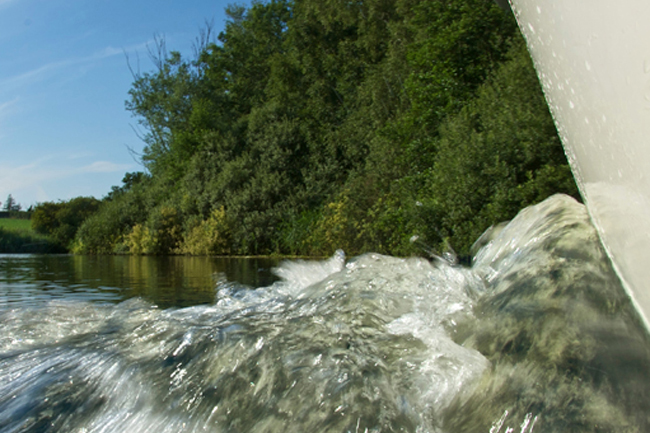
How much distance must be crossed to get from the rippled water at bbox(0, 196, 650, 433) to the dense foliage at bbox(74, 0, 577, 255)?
5.43 m

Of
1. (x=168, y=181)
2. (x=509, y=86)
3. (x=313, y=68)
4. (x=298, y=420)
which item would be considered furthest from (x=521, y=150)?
(x=168, y=181)

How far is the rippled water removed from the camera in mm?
1508

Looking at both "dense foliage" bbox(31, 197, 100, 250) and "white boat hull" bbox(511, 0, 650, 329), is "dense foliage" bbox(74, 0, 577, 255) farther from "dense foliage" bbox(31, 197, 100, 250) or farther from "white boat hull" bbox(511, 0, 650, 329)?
"white boat hull" bbox(511, 0, 650, 329)

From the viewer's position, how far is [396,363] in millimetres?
1911

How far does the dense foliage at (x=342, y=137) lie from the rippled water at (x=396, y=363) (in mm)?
5426

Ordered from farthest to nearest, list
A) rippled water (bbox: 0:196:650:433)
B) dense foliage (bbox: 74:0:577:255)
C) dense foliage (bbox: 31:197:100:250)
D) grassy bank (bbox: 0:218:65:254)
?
dense foliage (bbox: 31:197:100:250) → grassy bank (bbox: 0:218:65:254) → dense foliage (bbox: 74:0:577:255) → rippled water (bbox: 0:196:650:433)

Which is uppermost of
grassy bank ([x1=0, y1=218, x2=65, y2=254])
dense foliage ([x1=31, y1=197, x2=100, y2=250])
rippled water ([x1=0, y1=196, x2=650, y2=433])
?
dense foliage ([x1=31, y1=197, x2=100, y2=250])

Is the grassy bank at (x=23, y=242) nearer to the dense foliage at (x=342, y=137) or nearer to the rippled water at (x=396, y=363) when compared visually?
the dense foliage at (x=342, y=137)

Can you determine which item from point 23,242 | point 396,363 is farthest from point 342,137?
point 23,242

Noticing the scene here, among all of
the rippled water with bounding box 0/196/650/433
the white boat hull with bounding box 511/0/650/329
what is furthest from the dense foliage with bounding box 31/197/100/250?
the white boat hull with bounding box 511/0/650/329

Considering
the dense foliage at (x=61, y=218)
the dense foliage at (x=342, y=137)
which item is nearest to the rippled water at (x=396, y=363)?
the dense foliage at (x=342, y=137)

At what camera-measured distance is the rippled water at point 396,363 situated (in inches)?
59.4

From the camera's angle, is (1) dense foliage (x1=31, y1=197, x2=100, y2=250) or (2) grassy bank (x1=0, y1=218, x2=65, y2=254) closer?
(2) grassy bank (x1=0, y1=218, x2=65, y2=254)

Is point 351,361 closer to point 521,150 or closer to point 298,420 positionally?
point 298,420
